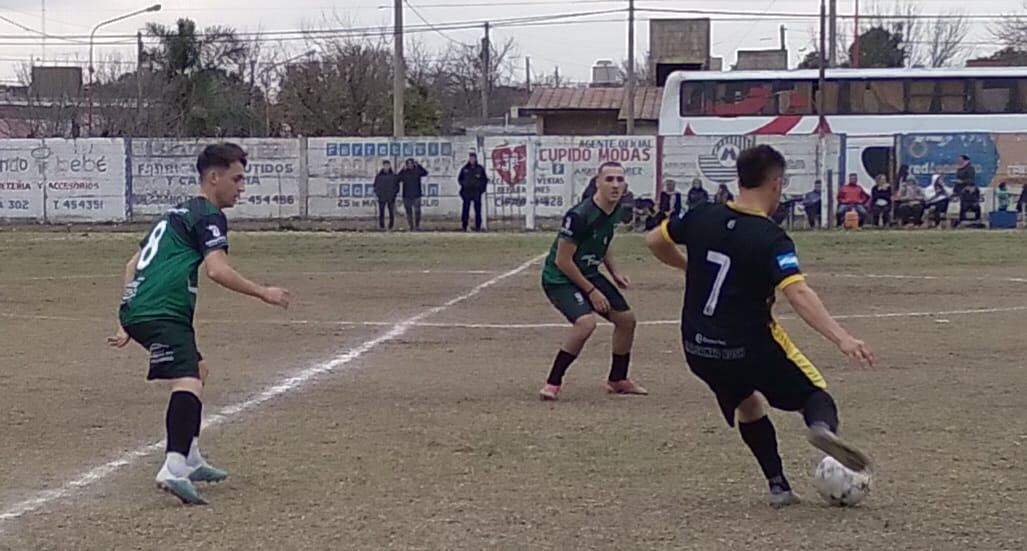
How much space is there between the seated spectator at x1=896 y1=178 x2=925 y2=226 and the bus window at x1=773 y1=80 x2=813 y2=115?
6854 millimetres

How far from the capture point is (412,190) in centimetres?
3338

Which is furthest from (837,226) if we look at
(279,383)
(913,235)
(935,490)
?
(935,490)

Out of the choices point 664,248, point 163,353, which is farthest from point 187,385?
point 664,248

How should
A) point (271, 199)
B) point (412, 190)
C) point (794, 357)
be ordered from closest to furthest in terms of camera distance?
point (794, 357) < point (412, 190) < point (271, 199)

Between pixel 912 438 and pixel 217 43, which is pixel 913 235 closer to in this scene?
pixel 912 438

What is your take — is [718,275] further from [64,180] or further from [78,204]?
[64,180]

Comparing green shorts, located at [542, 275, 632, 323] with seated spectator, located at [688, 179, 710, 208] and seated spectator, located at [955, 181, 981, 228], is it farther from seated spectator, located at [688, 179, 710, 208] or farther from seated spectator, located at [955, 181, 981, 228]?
seated spectator, located at [955, 181, 981, 228]

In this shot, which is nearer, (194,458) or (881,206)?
(194,458)

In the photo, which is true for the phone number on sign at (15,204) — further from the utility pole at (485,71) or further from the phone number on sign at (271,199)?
the utility pole at (485,71)

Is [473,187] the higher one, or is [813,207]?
[473,187]

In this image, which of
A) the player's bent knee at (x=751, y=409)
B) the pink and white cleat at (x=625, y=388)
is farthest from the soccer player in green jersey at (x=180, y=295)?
the pink and white cleat at (x=625, y=388)

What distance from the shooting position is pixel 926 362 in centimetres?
1167

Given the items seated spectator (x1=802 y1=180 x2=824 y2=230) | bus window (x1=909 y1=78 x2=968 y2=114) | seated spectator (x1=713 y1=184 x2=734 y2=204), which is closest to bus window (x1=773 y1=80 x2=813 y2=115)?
bus window (x1=909 y1=78 x2=968 y2=114)

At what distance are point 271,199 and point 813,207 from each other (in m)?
12.2
